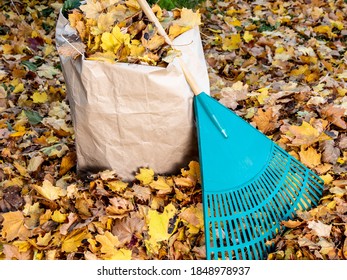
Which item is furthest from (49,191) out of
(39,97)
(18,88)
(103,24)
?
(18,88)

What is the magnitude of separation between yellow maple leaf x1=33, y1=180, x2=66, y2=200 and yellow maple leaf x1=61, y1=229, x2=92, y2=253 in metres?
0.19

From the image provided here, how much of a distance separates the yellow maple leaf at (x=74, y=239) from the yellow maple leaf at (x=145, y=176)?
289 millimetres

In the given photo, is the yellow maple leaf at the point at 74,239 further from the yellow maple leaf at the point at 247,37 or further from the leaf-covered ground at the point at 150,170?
the yellow maple leaf at the point at 247,37

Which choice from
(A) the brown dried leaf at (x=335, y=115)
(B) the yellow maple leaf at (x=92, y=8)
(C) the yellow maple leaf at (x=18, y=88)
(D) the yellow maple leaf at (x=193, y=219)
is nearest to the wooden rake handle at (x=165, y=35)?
(B) the yellow maple leaf at (x=92, y=8)

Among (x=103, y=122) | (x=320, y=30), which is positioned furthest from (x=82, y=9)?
(x=320, y=30)

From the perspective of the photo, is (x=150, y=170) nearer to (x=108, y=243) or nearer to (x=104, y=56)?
(x=108, y=243)

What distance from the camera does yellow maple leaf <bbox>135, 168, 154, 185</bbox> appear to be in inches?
72.7

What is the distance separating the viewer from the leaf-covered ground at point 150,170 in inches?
65.8

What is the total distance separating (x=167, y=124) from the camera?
174 cm

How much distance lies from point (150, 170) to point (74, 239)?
38 centimetres

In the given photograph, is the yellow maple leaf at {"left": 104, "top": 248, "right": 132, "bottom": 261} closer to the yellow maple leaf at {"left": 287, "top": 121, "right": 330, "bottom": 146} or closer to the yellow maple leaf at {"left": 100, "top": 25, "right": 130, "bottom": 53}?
the yellow maple leaf at {"left": 100, "top": 25, "right": 130, "bottom": 53}

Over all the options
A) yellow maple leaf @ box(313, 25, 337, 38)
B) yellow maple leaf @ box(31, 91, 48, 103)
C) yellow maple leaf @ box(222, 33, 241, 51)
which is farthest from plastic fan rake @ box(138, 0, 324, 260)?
yellow maple leaf @ box(313, 25, 337, 38)

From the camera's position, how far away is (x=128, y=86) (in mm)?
1643
